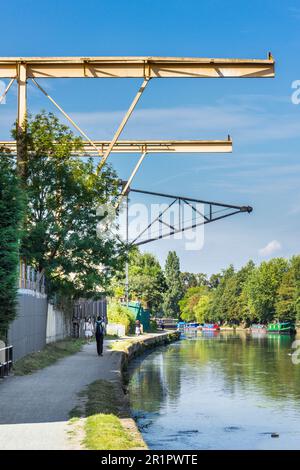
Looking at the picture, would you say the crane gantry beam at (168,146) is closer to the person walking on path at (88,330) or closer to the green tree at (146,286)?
the person walking on path at (88,330)

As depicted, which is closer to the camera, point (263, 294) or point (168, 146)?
point (168, 146)

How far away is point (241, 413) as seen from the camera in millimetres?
23766

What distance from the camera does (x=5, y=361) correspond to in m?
23.3

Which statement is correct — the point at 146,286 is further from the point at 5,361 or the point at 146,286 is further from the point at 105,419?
the point at 105,419

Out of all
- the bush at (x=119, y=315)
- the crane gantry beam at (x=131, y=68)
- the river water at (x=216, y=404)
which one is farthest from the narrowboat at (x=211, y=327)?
the crane gantry beam at (x=131, y=68)

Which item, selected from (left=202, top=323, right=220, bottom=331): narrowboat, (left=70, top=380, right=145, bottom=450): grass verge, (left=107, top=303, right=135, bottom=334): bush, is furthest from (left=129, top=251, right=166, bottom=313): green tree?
(left=70, top=380, right=145, bottom=450): grass verge

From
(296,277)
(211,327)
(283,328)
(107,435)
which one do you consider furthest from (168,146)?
(211,327)

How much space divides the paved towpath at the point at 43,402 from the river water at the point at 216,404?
1821 mm

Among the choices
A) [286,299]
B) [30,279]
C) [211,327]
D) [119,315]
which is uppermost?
[286,299]

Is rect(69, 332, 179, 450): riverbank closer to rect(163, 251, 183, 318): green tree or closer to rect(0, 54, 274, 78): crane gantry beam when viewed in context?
rect(0, 54, 274, 78): crane gantry beam

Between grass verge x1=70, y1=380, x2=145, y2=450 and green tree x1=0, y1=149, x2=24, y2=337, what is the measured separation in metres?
3.62

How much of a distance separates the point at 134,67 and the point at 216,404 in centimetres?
1100

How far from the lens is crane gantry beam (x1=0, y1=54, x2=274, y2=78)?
1056 inches

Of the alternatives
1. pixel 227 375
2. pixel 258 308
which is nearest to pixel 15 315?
pixel 227 375
